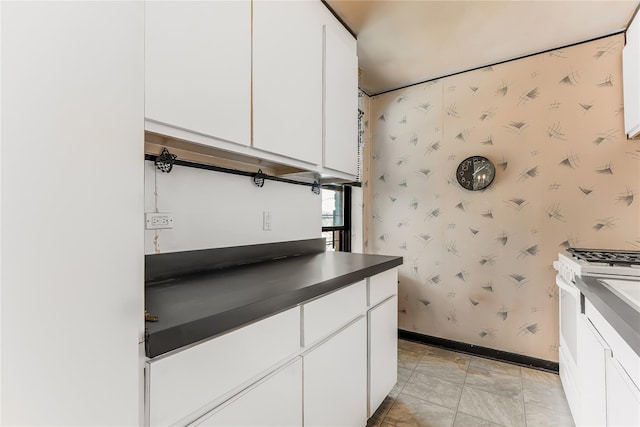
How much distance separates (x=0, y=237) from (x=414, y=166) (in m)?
2.93

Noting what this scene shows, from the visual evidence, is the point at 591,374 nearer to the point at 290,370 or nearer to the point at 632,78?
the point at 290,370

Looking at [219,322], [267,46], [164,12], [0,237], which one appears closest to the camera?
[0,237]

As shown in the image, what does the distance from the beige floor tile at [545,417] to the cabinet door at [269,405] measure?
5.04ft

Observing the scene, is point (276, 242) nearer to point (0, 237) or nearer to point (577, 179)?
point (0, 237)

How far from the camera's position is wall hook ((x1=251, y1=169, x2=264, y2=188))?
1.76 meters

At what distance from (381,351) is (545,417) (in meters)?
1.05

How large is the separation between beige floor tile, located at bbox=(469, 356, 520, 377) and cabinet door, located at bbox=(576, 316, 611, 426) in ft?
2.60

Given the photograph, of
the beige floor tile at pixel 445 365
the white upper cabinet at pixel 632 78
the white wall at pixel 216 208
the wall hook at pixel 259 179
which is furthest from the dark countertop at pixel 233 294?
the white upper cabinet at pixel 632 78

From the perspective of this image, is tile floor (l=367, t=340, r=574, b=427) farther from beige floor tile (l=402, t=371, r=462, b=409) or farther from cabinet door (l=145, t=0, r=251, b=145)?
cabinet door (l=145, t=0, r=251, b=145)

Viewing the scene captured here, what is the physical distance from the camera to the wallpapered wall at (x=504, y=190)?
2.21 meters

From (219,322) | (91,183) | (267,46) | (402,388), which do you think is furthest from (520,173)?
(91,183)

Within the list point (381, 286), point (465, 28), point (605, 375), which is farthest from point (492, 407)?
point (465, 28)

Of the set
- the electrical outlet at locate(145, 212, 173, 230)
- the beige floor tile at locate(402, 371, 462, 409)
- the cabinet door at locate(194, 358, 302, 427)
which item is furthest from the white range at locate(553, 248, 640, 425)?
the electrical outlet at locate(145, 212, 173, 230)

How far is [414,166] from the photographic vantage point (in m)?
2.97
